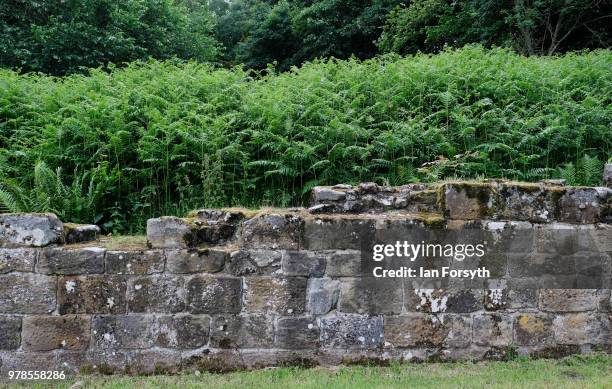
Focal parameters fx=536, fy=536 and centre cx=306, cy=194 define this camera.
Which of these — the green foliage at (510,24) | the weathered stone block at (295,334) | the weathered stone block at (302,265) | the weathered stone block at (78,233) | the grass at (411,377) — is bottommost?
the grass at (411,377)

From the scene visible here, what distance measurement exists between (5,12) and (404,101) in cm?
1623

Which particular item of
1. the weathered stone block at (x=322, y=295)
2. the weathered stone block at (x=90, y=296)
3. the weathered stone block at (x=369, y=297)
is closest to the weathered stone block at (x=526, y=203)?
the weathered stone block at (x=369, y=297)

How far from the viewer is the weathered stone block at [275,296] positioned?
17.5 feet

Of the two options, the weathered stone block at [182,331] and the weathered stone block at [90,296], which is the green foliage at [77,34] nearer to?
the weathered stone block at [90,296]

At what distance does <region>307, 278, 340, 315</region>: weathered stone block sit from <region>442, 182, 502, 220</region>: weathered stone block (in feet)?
4.61

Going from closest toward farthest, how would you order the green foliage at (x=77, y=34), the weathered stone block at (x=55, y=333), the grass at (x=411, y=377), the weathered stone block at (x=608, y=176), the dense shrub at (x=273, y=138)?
the grass at (x=411, y=377), the weathered stone block at (x=55, y=333), the weathered stone block at (x=608, y=176), the dense shrub at (x=273, y=138), the green foliage at (x=77, y=34)

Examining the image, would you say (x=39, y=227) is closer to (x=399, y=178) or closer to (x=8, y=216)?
(x=8, y=216)

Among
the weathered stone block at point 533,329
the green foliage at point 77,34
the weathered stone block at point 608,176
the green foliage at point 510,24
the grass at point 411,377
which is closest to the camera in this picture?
the grass at point 411,377

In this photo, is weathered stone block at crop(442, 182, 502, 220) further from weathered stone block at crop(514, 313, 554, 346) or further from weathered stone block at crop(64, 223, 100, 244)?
weathered stone block at crop(64, 223, 100, 244)

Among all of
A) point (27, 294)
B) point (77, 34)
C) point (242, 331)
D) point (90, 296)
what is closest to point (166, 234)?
point (90, 296)

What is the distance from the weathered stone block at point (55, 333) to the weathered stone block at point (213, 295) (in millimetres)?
1047

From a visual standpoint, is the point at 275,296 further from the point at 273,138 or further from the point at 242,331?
the point at 273,138

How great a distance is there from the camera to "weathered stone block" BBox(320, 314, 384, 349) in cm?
535

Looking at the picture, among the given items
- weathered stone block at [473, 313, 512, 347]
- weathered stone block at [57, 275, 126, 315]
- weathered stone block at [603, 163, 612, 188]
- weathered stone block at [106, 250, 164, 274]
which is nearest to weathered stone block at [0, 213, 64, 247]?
weathered stone block at [57, 275, 126, 315]
